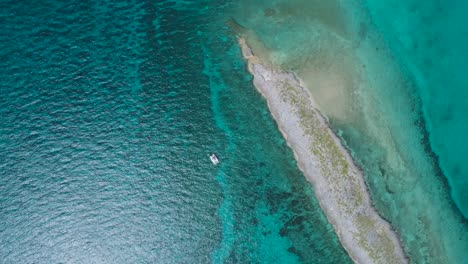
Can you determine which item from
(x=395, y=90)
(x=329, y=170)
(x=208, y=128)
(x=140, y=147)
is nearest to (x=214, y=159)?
(x=208, y=128)

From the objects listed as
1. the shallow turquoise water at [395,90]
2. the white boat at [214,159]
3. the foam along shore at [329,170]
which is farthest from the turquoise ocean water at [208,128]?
the foam along shore at [329,170]

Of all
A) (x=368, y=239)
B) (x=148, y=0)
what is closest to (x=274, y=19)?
(x=148, y=0)

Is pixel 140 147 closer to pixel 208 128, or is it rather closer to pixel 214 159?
pixel 208 128

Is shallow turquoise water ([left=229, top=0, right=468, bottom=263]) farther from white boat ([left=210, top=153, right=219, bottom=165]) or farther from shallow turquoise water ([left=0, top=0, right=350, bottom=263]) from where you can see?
white boat ([left=210, top=153, right=219, bottom=165])

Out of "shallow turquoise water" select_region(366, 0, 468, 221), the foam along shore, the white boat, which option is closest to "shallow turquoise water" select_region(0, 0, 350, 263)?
the white boat

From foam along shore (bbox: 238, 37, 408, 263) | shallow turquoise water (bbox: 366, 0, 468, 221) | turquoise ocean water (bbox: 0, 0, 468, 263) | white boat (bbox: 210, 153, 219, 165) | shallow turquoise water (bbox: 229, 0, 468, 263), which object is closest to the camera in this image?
foam along shore (bbox: 238, 37, 408, 263)

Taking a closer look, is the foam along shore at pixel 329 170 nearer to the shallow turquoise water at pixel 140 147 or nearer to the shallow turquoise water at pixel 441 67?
the shallow turquoise water at pixel 140 147
